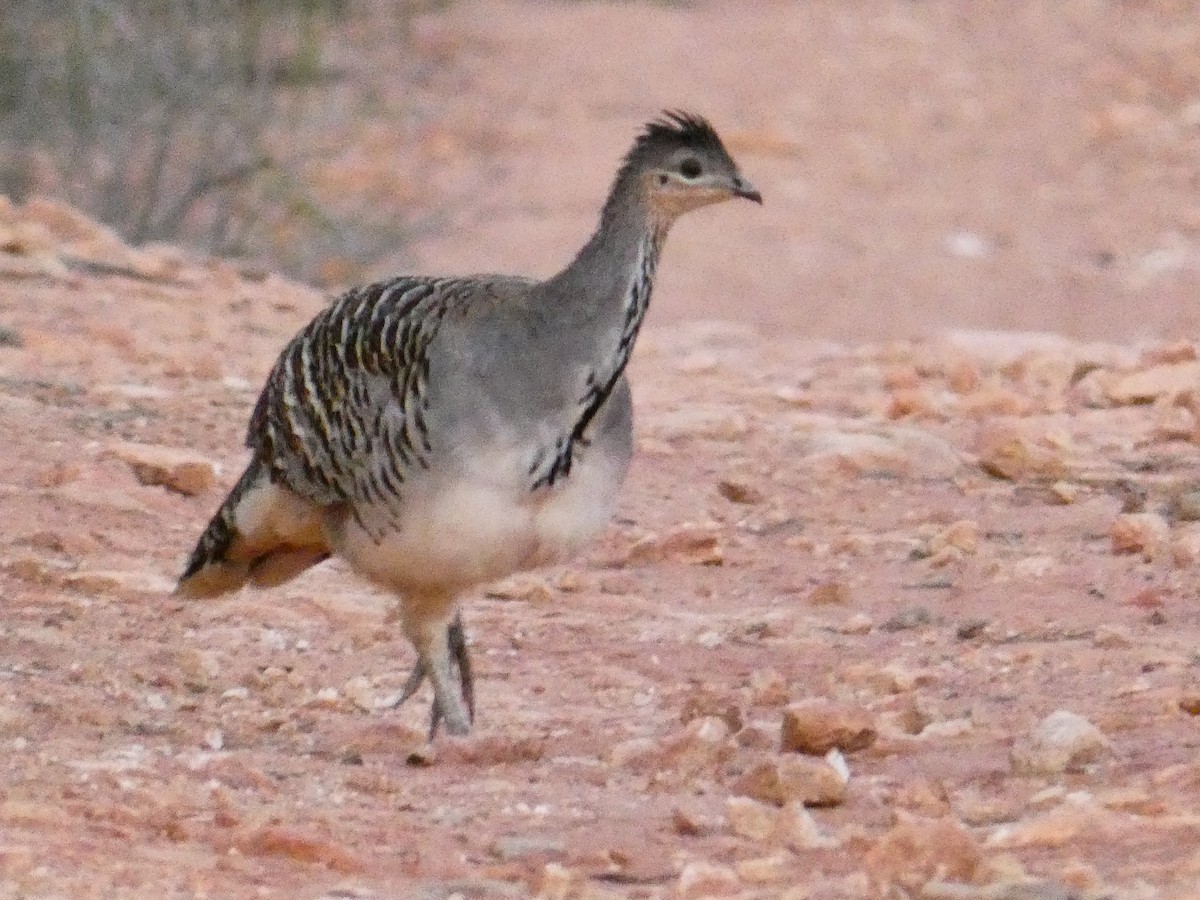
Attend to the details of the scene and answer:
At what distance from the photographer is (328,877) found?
4.86 meters

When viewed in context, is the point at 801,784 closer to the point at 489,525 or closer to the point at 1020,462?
the point at 489,525

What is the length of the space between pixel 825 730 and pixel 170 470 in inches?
113

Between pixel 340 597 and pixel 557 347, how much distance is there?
1625mm

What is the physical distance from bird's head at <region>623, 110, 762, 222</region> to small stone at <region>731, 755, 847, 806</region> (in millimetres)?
1326

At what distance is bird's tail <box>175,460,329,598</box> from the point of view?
257 inches

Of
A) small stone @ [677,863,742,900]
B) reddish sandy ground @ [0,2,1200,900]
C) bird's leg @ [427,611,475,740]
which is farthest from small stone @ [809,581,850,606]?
small stone @ [677,863,742,900]

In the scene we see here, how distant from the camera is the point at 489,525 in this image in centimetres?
592

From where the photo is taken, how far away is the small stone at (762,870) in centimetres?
478

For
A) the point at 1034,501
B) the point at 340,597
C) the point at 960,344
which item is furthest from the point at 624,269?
the point at 960,344

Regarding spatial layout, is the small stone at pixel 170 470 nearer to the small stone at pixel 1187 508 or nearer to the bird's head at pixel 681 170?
the bird's head at pixel 681 170

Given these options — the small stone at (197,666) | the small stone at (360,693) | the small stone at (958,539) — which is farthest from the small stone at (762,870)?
the small stone at (958,539)

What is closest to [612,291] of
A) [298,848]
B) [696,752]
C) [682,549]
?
[696,752]

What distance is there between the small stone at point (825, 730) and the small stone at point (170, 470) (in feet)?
9.00

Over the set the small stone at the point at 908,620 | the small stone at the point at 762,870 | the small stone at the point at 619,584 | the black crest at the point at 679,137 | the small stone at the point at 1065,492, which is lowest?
the small stone at the point at 619,584
